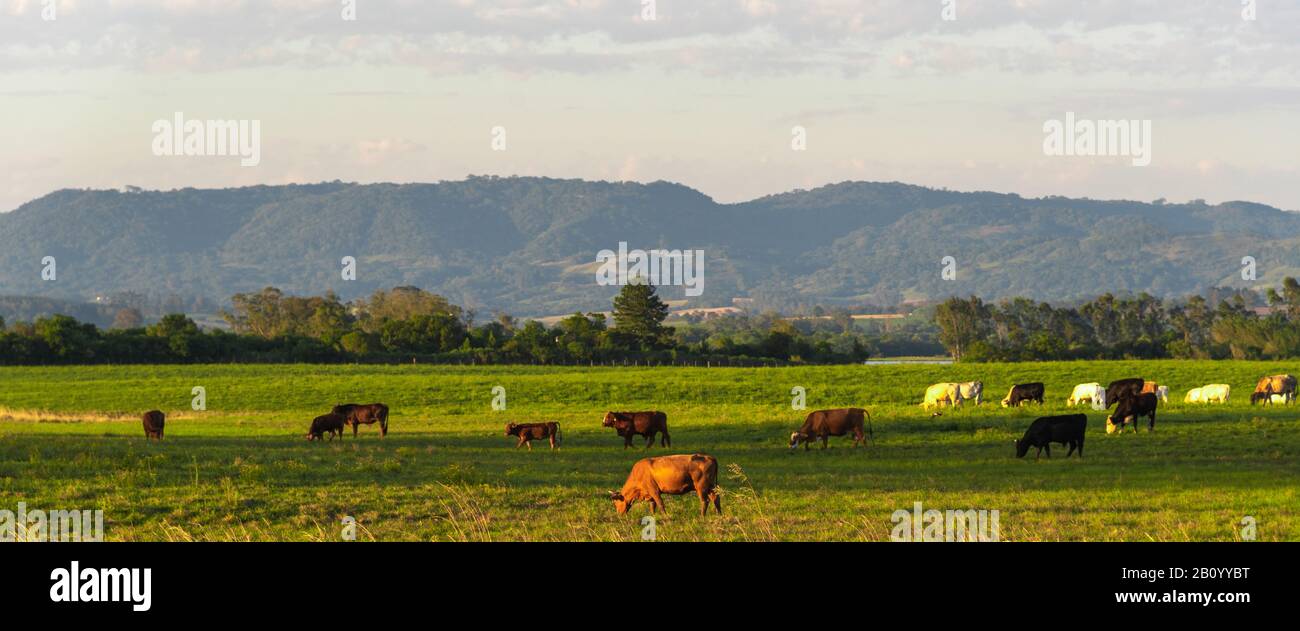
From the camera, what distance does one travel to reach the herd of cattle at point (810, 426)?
20375 millimetres

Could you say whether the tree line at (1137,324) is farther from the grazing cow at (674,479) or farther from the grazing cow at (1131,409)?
the grazing cow at (674,479)

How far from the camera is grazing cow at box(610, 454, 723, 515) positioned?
2016 centimetres

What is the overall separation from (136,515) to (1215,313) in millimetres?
187668

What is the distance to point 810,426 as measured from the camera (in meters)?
38.4

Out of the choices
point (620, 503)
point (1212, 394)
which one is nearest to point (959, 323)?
point (1212, 394)

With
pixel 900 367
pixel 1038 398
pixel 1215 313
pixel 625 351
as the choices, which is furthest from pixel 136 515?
pixel 1215 313

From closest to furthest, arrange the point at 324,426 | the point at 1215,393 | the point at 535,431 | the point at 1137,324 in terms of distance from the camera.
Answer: the point at 535,431
the point at 324,426
the point at 1215,393
the point at 1137,324

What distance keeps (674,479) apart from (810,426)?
1861 cm

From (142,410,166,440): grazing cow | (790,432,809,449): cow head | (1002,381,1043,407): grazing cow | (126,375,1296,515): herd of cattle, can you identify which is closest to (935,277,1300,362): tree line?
(126,375,1296,515): herd of cattle

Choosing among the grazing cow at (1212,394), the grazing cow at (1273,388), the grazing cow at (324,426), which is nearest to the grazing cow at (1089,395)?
the grazing cow at (1212,394)

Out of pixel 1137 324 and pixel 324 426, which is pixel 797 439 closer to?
pixel 324 426

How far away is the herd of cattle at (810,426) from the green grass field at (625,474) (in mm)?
541

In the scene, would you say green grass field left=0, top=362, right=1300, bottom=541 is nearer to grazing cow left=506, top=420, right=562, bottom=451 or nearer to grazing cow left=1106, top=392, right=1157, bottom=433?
grazing cow left=506, top=420, right=562, bottom=451

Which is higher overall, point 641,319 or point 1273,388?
point 641,319
